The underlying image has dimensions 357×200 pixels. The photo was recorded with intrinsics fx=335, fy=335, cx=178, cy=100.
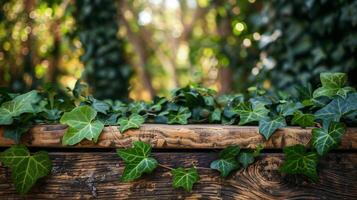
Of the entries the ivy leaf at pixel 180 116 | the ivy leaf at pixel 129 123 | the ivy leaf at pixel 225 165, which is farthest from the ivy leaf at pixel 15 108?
the ivy leaf at pixel 225 165

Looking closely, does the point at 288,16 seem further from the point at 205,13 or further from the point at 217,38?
the point at 205,13

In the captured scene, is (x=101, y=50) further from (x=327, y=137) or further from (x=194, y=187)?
(x=327, y=137)

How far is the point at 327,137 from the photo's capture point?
873 mm

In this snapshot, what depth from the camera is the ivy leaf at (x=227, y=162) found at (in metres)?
0.88

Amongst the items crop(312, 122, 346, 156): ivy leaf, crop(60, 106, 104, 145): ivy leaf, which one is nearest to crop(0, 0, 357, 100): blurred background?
crop(60, 106, 104, 145): ivy leaf

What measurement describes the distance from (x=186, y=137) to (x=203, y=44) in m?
3.07

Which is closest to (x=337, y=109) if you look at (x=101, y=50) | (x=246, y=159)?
(x=246, y=159)

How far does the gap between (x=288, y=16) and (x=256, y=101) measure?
119 cm

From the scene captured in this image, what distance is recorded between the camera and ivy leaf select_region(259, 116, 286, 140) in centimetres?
90

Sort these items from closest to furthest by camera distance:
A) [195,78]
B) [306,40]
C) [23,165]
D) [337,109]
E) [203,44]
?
[23,165], [337,109], [195,78], [306,40], [203,44]

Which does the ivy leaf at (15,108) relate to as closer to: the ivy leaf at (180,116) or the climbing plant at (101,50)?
the ivy leaf at (180,116)

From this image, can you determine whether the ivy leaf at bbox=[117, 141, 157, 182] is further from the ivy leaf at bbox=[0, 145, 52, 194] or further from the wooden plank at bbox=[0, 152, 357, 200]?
the ivy leaf at bbox=[0, 145, 52, 194]

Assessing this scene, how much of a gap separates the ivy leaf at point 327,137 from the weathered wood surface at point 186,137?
34 mm

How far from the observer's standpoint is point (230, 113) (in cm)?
105
